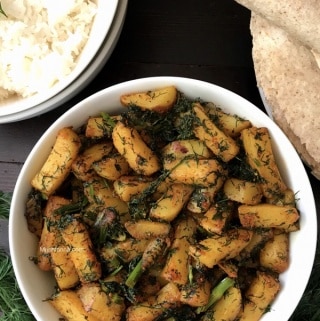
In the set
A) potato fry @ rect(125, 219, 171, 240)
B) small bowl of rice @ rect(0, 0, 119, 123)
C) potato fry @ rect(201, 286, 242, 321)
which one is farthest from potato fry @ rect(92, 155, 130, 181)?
potato fry @ rect(201, 286, 242, 321)

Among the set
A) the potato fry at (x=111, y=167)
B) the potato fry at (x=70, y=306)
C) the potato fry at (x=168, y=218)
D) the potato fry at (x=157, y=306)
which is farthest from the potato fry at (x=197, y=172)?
the potato fry at (x=70, y=306)

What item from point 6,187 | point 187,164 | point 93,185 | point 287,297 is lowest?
point 6,187

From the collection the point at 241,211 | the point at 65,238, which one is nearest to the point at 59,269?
the point at 65,238

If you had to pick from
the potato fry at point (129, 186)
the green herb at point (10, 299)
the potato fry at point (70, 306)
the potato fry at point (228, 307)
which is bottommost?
the green herb at point (10, 299)

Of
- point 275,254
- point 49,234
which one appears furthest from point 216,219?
point 49,234

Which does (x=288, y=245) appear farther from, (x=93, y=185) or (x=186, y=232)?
(x=93, y=185)

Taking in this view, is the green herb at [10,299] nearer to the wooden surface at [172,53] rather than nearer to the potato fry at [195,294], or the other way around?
the wooden surface at [172,53]

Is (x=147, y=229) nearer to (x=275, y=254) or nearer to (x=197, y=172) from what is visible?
(x=197, y=172)
